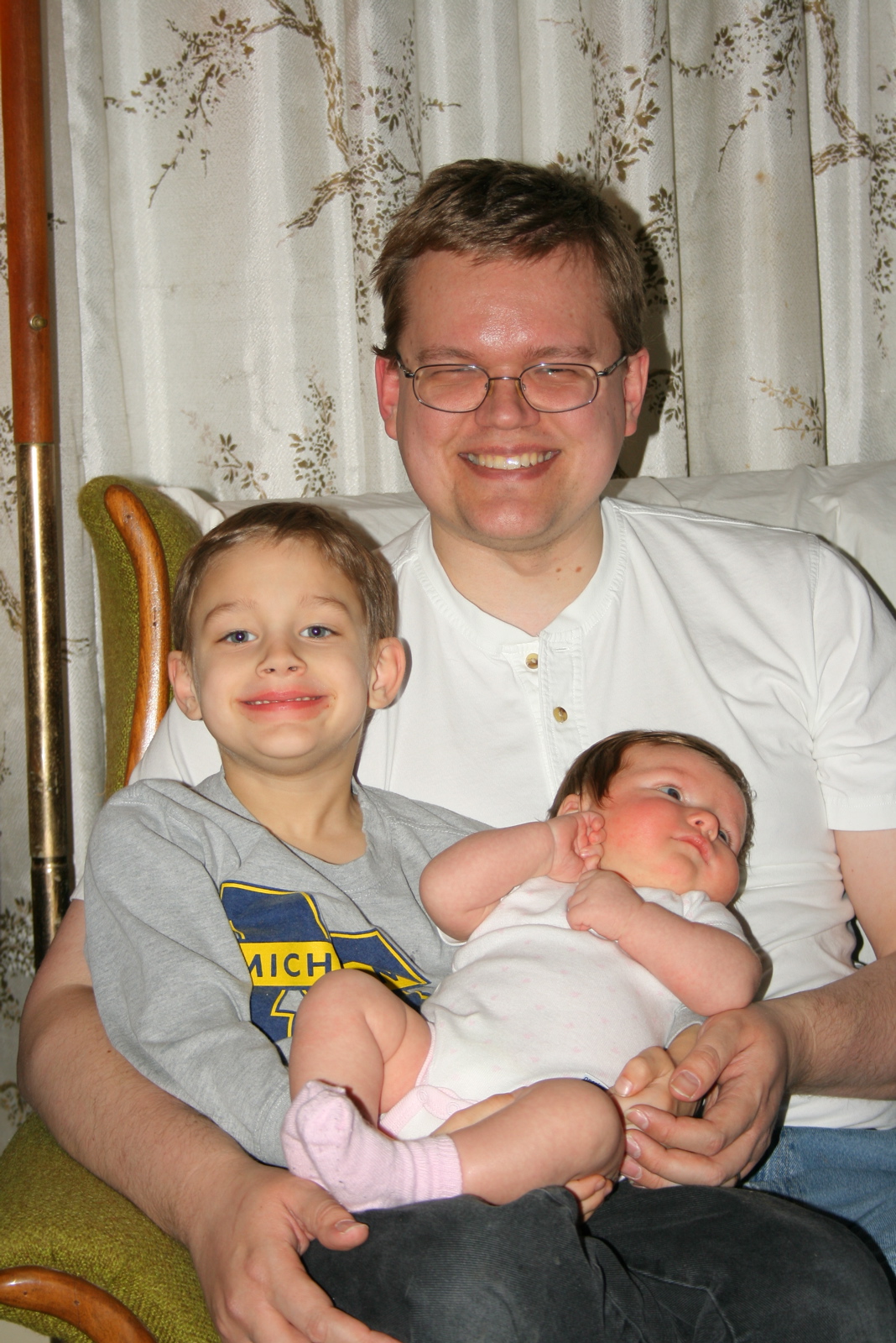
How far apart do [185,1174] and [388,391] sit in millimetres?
1157

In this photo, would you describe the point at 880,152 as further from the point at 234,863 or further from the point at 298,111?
the point at 234,863

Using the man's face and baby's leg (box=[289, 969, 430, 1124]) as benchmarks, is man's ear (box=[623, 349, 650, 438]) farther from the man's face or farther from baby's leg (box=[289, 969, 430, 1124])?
baby's leg (box=[289, 969, 430, 1124])

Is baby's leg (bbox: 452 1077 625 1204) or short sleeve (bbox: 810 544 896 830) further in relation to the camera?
short sleeve (bbox: 810 544 896 830)

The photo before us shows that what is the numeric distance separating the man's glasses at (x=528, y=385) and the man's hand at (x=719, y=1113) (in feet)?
2.78

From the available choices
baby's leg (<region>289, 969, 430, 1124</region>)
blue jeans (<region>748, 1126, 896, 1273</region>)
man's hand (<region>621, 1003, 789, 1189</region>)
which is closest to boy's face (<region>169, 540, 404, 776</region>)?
baby's leg (<region>289, 969, 430, 1124</region>)

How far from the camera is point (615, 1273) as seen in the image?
36.3 inches

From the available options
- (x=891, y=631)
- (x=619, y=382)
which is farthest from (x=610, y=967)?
(x=619, y=382)

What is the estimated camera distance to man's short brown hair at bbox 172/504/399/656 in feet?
4.63

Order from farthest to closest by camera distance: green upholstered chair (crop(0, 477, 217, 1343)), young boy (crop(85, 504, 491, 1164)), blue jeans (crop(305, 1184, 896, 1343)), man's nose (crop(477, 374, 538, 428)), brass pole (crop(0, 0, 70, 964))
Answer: brass pole (crop(0, 0, 70, 964)) < man's nose (crop(477, 374, 538, 428)) < young boy (crop(85, 504, 491, 1164)) < green upholstered chair (crop(0, 477, 217, 1343)) < blue jeans (crop(305, 1184, 896, 1343))

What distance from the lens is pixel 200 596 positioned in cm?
140

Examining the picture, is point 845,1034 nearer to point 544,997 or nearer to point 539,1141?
point 544,997

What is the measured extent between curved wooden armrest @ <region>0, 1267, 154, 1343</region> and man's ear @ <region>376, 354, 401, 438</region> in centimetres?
118

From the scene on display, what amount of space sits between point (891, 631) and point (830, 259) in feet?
3.98

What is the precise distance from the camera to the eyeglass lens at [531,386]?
1505 millimetres
